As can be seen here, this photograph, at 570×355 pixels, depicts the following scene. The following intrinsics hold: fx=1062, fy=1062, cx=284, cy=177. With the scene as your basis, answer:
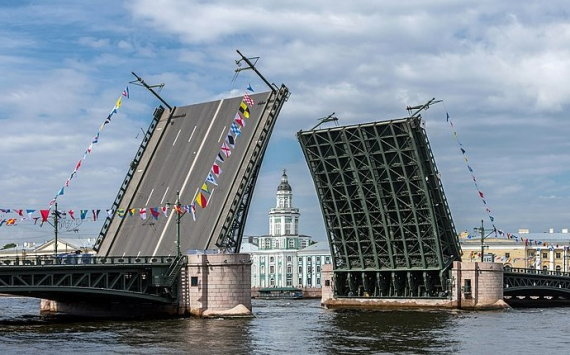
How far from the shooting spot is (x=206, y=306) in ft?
168

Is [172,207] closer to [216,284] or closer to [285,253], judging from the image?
[216,284]

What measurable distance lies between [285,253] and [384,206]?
Answer: 7317cm

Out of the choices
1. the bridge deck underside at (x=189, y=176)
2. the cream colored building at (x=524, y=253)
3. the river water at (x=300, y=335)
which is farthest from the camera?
the cream colored building at (x=524, y=253)

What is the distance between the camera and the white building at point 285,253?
12975cm

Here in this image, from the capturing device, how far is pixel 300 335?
43375mm

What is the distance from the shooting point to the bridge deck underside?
2164 inches

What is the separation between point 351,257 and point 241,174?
13.5 meters

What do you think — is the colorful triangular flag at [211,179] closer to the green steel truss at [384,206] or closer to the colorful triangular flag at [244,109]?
the colorful triangular flag at [244,109]

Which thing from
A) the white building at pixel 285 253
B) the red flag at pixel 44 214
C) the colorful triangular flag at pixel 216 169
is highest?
the colorful triangular flag at pixel 216 169

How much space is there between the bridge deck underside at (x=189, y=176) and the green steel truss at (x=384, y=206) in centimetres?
529

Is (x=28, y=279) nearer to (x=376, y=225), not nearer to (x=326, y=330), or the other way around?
(x=326, y=330)

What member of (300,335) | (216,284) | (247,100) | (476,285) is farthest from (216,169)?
(476,285)

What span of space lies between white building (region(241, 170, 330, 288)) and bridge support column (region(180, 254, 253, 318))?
7479cm

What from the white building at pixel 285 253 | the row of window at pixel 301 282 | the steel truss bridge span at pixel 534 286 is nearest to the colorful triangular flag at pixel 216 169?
the steel truss bridge span at pixel 534 286
